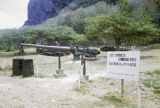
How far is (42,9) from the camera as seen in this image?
132m

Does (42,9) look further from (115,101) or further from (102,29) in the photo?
(115,101)

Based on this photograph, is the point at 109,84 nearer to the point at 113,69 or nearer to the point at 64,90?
the point at 64,90

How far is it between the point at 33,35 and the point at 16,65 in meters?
36.3

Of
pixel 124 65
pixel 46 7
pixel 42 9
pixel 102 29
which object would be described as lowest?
pixel 124 65

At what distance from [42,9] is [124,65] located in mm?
122843

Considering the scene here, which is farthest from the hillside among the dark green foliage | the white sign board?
the white sign board

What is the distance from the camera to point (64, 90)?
1394cm

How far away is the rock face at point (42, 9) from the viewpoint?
123 metres

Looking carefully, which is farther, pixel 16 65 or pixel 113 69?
pixel 16 65

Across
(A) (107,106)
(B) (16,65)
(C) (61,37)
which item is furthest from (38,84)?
(C) (61,37)

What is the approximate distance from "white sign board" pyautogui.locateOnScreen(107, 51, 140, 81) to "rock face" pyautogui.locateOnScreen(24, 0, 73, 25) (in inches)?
4163

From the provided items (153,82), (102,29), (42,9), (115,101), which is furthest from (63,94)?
(42,9)

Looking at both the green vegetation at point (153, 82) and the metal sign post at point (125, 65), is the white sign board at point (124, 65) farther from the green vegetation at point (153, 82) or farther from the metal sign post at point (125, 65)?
the green vegetation at point (153, 82)

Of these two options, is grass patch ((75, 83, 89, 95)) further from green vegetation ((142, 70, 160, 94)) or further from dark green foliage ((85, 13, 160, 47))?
dark green foliage ((85, 13, 160, 47))
